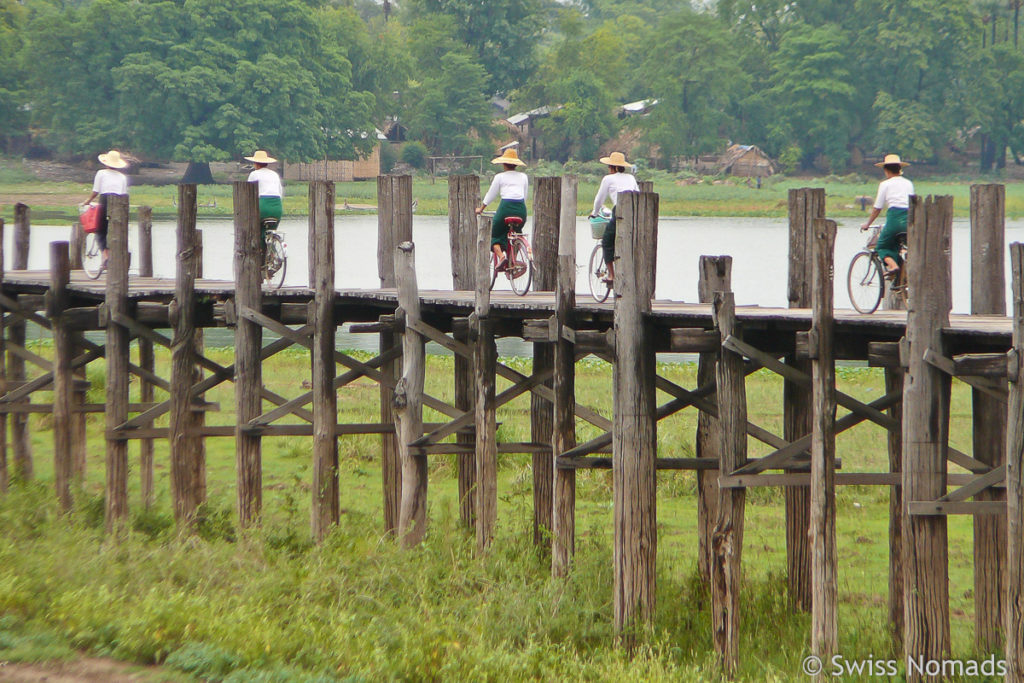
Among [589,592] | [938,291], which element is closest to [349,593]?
[589,592]

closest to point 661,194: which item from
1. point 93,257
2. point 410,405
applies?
point 93,257

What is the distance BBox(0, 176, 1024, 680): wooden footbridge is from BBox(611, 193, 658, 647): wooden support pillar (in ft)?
0.05

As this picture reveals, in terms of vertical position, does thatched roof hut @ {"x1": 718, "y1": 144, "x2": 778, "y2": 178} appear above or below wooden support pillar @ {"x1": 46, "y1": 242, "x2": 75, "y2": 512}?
above

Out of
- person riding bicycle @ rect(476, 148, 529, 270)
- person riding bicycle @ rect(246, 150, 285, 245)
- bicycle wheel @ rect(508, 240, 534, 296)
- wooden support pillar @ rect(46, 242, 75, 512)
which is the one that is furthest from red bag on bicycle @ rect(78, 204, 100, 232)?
bicycle wheel @ rect(508, 240, 534, 296)

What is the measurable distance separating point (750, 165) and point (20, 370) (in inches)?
1917

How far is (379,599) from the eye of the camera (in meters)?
11.1

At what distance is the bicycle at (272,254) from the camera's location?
1363cm

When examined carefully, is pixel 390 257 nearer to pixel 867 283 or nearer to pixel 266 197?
pixel 266 197

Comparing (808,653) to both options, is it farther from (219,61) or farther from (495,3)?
(495,3)

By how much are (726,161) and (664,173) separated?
9.95 ft

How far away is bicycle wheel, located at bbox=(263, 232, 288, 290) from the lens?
44.7 feet

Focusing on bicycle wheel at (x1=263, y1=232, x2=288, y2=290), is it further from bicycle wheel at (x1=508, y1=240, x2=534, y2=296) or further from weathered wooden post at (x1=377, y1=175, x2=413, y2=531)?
bicycle wheel at (x1=508, y1=240, x2=534, y2=296)

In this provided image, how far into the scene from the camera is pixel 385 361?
13180 millimetres

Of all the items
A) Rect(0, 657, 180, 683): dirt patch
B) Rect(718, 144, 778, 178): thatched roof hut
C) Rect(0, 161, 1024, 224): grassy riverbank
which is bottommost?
Rect(0, 657, 180, 683): dirt patch
